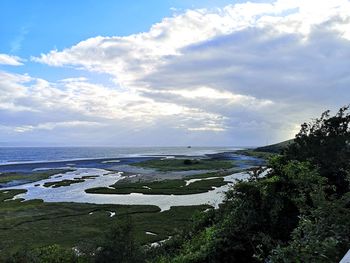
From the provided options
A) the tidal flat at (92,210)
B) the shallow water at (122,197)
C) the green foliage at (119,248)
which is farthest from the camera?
the shallow water at (122,197)

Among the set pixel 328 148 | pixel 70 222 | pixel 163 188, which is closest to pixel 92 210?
pixel 70 222

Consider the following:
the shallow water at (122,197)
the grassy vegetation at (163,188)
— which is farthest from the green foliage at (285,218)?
the grassy vegetation at (163,188)

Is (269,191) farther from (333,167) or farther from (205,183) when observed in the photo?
(205,183)

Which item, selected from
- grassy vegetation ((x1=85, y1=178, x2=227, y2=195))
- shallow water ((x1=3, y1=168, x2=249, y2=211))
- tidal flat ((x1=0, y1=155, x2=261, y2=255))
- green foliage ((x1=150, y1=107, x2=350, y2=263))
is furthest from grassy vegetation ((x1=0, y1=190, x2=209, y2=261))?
green foliage ((x1=150, y1=107, x2=350, y2=263))

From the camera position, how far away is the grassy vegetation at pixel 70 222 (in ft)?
120

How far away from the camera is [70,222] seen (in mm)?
44781

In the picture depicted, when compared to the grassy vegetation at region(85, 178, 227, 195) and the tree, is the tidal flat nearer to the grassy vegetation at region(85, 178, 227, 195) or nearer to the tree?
the grassy vegetation at region(85, 178, 227, 195)

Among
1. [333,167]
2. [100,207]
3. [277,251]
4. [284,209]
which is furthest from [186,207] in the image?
[277,251]

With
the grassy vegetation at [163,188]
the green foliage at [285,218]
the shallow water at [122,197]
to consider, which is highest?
the green foliage at [285,218]

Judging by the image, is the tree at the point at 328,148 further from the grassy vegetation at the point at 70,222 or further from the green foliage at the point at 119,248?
the grassy vegetation at the point at 70,222

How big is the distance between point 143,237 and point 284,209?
22.3 m

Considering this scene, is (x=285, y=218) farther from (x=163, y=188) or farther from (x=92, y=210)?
(x=163, y=188)

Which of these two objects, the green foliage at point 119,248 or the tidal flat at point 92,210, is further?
the tidal flat at point 92,210

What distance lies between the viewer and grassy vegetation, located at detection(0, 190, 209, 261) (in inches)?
1442
